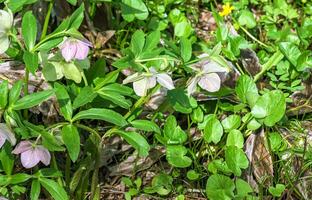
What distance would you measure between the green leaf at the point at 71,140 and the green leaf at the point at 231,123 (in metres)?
0.56

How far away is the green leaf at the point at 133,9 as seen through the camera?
210cm

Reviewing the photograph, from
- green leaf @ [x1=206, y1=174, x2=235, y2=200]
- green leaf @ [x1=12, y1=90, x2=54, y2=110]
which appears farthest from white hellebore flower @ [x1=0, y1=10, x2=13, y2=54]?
green leaf @ [x1=206, y1=174, x2=235, y2=200]

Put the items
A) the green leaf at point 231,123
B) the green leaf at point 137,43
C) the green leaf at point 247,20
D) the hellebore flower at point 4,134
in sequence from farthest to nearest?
the green leaf at point 247,20, the green leaf at point 231,123, the green leaf at point 137,43, the hellebore flower at point 4,134

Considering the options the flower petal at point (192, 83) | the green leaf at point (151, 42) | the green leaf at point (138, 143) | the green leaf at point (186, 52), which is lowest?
the green leaf at point (138, 143)

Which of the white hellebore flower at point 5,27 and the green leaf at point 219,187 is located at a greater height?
the white hellebore flower at point 5,27

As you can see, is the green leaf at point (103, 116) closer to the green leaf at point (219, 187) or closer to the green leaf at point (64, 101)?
the green leaf at point (64, 101)

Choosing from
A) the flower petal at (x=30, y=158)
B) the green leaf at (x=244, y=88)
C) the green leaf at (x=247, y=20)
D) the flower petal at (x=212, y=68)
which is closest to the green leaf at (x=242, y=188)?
the green leaf at (x=244, y=88)

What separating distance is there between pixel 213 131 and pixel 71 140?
1.72 ft

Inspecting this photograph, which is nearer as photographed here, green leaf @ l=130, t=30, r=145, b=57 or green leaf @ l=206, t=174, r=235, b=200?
green leaf @ l=130, t=30, r=145, b=57

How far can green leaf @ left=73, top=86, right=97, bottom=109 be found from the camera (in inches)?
63.9

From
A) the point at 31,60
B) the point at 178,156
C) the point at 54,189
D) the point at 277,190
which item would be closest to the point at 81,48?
the point at 31,60

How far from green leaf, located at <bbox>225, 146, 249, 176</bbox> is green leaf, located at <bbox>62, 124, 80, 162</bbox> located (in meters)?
0.49

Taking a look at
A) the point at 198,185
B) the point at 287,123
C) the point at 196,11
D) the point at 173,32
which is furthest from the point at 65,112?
the point at 196,11

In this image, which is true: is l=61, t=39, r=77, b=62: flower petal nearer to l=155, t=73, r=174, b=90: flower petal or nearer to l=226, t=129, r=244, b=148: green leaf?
l=155, t=73, r=174, b=90: flower petal
